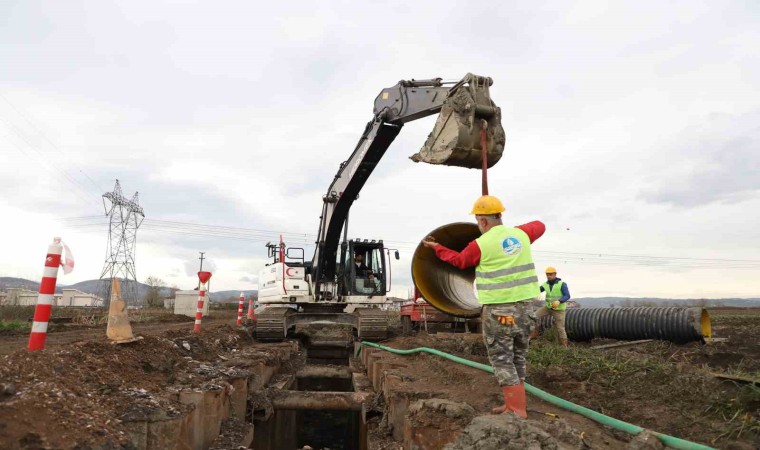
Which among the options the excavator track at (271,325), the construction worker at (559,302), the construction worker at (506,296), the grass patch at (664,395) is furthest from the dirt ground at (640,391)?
the excavator track at (271,325)

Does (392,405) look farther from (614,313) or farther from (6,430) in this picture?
(614,313)

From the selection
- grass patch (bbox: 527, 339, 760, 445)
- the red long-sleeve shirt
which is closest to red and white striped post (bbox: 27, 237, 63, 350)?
the red long-sleeve shirt

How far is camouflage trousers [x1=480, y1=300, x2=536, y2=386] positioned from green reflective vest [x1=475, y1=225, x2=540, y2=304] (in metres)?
0.07

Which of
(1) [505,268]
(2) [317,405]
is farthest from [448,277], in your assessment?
(1) [505,268]

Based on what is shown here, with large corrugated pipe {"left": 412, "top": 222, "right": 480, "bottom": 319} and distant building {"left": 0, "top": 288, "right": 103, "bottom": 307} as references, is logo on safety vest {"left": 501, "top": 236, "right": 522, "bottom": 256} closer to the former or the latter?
large corrugated pipe {"left": 412, "top": 222, "right": 480, "bottom": 319}

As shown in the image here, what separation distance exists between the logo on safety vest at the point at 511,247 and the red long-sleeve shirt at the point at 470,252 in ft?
0.62

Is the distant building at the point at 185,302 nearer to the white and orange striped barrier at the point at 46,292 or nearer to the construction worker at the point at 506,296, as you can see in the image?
the white and orange striped barrier at the point at 46,292

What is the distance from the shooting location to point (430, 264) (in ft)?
26.5

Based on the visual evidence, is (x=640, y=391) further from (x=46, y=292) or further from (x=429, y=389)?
(x=46, y=292)

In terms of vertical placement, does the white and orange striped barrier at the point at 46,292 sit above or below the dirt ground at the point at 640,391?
above

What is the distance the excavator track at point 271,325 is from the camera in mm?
10193

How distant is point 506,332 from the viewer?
11.5 feet

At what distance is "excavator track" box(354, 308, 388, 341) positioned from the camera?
389 inches

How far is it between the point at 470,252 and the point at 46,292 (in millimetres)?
3554
